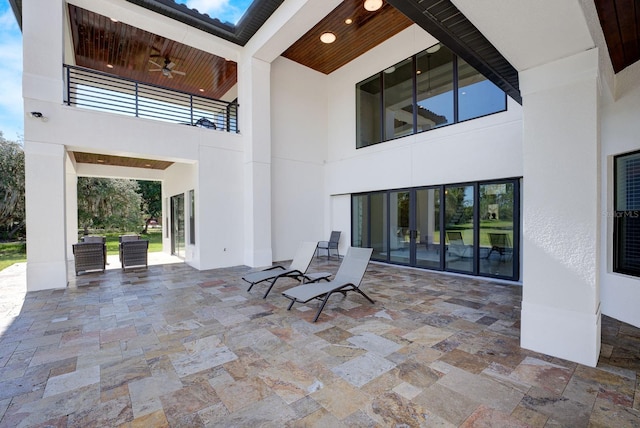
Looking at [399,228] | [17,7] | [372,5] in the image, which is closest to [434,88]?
[372,5]

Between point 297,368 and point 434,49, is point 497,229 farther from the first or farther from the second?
point 297,368

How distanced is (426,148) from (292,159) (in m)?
4.44

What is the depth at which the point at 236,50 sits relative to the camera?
8914 mm

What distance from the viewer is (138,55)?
9.06 meters

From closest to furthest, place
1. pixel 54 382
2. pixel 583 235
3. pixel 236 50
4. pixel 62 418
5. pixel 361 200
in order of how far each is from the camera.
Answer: pixel 62 418 → pixel 54 382 → pixel 583 235 → pixel 236 50 → pixel 361 200

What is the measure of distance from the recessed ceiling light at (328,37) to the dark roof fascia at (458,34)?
5.86 meters

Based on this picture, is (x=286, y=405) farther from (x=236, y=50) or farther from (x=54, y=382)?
(x=236, y=50)

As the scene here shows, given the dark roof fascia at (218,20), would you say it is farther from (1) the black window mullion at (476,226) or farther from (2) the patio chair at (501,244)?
(2) the patio chair at (501,244)

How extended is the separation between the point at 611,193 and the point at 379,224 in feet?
18.1

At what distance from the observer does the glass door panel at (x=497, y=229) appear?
646cm

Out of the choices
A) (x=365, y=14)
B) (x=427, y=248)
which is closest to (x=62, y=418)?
(x=427, y=248)

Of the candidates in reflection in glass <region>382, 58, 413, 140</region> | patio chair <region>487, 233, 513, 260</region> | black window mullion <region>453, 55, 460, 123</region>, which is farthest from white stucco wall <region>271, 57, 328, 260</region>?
patio chair <region>487, 233, 513, 260</region>

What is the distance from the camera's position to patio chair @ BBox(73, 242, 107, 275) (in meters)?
7.50

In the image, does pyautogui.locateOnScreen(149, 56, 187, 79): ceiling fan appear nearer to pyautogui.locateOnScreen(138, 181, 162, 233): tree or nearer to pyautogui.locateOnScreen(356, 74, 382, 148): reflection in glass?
pyautogui.locateOnScreen(356, 74, 382, 148): reflection in glass
